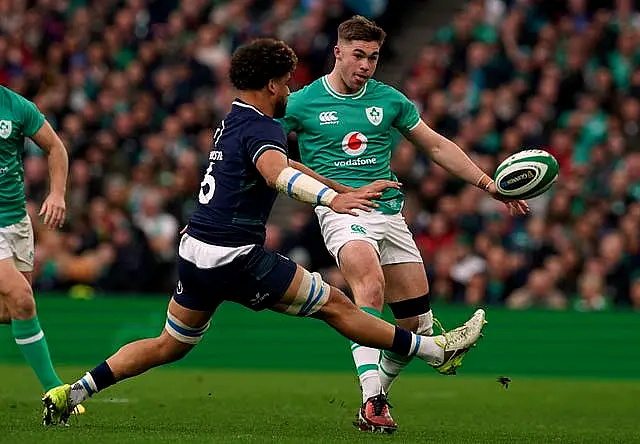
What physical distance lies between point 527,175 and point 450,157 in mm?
793

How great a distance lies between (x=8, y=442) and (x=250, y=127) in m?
2.32

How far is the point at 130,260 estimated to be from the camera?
1852 cm

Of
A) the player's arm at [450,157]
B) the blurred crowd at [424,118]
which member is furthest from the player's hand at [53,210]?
the blurred crowd at [424,118]

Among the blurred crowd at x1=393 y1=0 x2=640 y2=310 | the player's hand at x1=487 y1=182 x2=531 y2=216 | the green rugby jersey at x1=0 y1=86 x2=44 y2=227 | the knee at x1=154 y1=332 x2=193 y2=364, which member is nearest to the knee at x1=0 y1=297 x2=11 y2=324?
the green rugby jersey at x1=0 y1=86 x2=44 y2=227

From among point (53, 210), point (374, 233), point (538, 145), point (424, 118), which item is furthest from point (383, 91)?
point (424, 118)

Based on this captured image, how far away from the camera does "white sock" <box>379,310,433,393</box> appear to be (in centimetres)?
1034

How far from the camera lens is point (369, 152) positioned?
10.2 meters

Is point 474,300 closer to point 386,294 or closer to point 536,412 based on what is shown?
point 536,412

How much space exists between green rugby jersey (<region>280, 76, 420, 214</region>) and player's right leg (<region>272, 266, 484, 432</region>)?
139 centimetres

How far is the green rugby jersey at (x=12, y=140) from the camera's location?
400 inches

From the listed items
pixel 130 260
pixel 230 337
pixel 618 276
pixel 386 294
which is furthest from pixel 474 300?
pixel 386 294

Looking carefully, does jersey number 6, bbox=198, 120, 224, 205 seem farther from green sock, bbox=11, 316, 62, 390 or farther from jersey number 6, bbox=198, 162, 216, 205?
green sock, bbox=11, 316, 62, 390

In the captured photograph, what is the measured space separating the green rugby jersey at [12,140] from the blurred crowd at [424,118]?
25.7 feet

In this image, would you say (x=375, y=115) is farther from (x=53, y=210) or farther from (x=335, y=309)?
(x=53, y=210)
